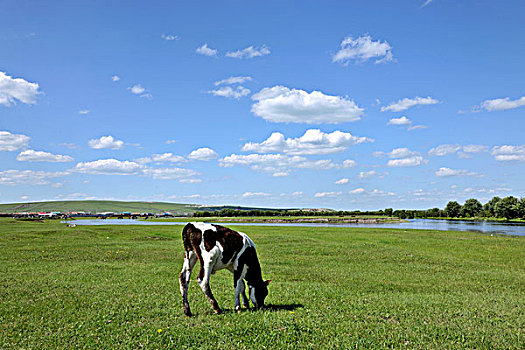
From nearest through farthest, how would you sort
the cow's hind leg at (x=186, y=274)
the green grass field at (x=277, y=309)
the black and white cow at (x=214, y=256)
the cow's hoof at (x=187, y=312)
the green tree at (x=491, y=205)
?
the green grass field at (x=277, y=309), the black and white cow at (x=214, y=256), the cow's hind leg at (x=186, y=274), the cow's hoof at (x=187, y=312), the green tree at (x=491, y=205)

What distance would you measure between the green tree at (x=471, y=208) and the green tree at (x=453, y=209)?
4298 mm

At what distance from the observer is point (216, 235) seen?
979 centimetres

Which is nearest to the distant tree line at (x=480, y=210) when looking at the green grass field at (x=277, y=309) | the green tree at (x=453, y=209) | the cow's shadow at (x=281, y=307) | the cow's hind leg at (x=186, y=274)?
the green tree at (x=453, y=209)

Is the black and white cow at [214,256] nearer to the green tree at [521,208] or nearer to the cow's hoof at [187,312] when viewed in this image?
the cow's hoof at [187,312]

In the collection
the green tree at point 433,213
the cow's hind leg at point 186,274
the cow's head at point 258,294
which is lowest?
the green tree at point 433,213

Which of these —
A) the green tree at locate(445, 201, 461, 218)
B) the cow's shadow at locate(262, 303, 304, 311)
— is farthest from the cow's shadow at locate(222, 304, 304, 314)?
the green tree at locate(445, 201, 461, 218)

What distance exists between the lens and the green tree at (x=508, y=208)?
13238cm

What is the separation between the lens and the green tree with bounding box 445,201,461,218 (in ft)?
571

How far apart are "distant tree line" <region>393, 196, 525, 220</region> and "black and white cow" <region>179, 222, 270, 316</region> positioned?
15221 centimetres

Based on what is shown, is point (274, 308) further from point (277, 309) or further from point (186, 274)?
point (186, 274)

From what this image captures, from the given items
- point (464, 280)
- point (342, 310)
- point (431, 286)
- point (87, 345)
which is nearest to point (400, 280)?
point (431, 286)

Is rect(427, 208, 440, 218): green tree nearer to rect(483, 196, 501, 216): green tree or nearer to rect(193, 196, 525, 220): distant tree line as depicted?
rect(193, 196, 525, 220): distant tree line

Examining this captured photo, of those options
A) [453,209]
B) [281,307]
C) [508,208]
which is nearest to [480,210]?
[453,209]

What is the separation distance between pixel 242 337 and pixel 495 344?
19.7 feet
